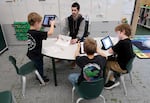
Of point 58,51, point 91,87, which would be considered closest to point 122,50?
point 91,87

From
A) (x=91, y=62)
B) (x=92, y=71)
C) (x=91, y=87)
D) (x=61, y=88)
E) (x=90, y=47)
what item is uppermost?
(x=90, y=47)

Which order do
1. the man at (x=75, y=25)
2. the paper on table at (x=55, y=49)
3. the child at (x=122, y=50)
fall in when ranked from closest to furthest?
the child at (x=122, y=50)
the paper on table at (x=55, y=49)
the man at (x=75, y=25)

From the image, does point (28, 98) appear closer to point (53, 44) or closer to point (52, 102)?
point (52, 102)

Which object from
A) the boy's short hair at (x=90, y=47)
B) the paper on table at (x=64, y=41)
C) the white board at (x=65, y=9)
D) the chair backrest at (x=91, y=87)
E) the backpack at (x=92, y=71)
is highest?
the white board at (x=65, y=9)

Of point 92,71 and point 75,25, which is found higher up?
point 75,25

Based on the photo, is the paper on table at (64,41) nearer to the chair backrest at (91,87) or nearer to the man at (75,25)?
the man at (75,25)

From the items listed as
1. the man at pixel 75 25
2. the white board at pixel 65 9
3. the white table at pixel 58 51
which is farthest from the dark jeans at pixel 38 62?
the white board at pixel 65 9

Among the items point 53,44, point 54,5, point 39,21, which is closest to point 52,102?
point 53,44

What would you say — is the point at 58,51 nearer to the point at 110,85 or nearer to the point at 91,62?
the point at 91,62

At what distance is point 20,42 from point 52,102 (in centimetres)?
237

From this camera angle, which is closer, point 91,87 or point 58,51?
point 91,87

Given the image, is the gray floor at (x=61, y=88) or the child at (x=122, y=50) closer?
the child at (x=122, y=50)

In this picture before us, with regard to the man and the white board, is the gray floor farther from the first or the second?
the white board

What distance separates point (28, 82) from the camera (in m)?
2.53
